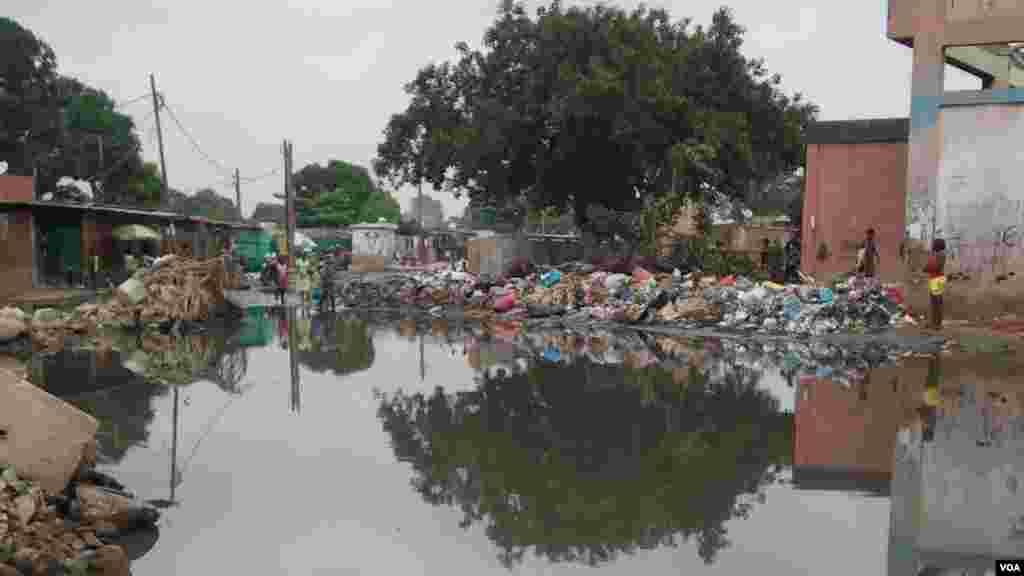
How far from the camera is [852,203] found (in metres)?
20.1

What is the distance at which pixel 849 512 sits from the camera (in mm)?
6215

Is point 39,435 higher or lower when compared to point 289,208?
lower

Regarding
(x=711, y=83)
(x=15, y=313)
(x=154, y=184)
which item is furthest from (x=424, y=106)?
(x=154, y=184)

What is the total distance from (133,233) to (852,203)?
2275 cm

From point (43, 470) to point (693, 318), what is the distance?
1436cm

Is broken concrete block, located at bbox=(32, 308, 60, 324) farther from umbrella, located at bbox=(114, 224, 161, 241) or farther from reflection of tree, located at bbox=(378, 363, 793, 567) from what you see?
umbrella, located at bbox=(114, 224, 161, 241)

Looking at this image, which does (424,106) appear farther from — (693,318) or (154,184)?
(154,184)

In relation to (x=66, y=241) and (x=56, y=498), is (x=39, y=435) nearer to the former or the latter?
(x=56, y=498)

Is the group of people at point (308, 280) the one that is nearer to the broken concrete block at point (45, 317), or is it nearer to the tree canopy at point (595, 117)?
the tree canopy at point (595, 117)

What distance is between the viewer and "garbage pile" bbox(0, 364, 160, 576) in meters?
5.23

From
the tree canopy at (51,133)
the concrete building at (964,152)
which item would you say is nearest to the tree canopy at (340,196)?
the tree canopy at (51,133)

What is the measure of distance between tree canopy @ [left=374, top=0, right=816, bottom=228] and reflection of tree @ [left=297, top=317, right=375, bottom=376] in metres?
8.43

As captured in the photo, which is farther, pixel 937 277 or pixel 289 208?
pixel 289 208

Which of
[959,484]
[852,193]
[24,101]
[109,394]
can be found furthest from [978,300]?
[24,101]
